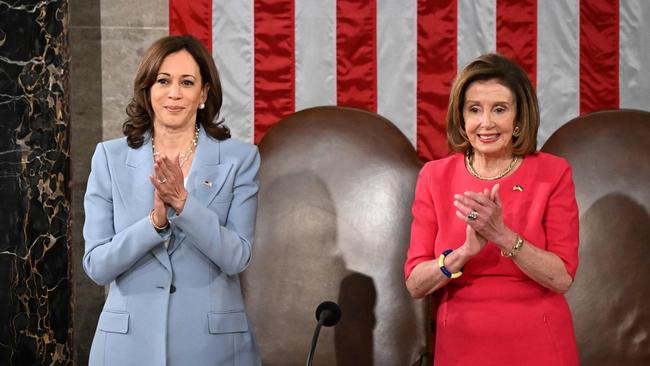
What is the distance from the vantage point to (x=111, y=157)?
2.22 metres

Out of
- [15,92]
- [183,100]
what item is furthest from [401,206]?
[15,92]

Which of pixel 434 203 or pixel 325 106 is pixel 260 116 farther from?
pixel 434 203

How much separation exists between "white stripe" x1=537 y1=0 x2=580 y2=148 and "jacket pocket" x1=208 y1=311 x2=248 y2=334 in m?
1.91

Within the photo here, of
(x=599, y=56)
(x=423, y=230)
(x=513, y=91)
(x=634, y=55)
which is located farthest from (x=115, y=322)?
(x=634, y=55)

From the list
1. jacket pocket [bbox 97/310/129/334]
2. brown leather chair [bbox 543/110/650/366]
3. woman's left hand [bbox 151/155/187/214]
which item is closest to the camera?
woman's left hand [bbox 151/155/187/214]

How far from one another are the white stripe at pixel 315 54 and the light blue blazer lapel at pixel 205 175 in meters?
1.38

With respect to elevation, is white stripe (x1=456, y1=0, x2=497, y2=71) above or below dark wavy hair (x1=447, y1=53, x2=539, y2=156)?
above

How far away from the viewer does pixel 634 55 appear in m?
3.62

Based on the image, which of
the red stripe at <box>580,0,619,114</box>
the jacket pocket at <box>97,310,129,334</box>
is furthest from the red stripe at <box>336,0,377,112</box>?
the jacket pocket at <box>97,310,129,334</box>

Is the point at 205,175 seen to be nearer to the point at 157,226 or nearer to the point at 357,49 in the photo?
the point at 157,226

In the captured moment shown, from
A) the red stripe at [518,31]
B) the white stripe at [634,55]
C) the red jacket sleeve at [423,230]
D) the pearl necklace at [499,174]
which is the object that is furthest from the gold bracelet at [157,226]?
the white stripe at [634,55]

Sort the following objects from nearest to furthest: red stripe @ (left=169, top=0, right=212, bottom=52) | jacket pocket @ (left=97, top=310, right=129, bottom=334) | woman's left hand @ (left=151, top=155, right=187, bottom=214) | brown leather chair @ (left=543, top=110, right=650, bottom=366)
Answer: woman's left hand @ (left=151, top=155, right=187, bottom=214), jacket pocket @ (left=97, top=310, right=129, bottom=334), brown leather chair @ (left=543, top=110, right=650, bottom=366), red stripe @ (left=169, top=0, right=212, bottom=52)

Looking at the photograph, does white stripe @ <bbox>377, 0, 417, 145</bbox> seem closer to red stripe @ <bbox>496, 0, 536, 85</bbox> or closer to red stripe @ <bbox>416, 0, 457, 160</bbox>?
red stripe @ <bbox>416, 0, 457, 160</bbox>

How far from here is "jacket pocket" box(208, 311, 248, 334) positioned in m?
2.12
